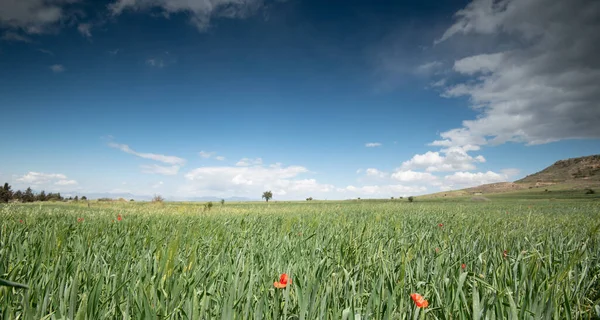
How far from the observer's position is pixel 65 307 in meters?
1.56

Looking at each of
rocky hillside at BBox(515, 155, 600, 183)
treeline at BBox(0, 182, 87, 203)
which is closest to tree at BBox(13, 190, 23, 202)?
treeline at BBox(0, 182, 87, 203)

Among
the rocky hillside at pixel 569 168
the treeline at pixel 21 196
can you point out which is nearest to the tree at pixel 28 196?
the treeline at pixel 21 196

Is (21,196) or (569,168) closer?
(21,196)

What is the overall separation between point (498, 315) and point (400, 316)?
1.81 feet

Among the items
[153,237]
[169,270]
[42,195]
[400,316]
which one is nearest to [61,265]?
[169,270]

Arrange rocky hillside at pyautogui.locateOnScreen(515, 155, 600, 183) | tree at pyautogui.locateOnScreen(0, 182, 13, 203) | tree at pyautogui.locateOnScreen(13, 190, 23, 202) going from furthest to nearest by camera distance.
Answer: rocky hillside at pyautogui.locateOnScreen(515, 155, 600, 183) < tree at pyautogui.locateOnScreen(13, 190, 23, 202) < tree at pyautogui.locateOnScreen(0, 182, 13, 203)

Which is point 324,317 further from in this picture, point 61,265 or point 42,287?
point 61,265

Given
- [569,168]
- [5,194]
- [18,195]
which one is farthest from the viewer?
[569,168]

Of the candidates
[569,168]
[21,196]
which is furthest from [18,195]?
[569,168]

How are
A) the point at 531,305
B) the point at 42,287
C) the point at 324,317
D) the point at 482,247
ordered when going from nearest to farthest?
the point at 324,317, the point at 531,305, the point at 42,287, the point at 482,247

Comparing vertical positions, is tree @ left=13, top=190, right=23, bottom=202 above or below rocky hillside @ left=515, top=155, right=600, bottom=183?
below

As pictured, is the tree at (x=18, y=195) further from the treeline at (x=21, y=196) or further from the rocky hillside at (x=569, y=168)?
the rocky hillside at (x=569, y=168)

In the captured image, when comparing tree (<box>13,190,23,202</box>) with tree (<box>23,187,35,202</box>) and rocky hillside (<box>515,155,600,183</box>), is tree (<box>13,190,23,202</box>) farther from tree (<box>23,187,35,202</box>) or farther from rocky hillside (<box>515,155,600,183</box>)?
rocky hillside (<box>515,155,600,183</box>)

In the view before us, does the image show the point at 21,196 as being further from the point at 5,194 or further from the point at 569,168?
the point at 569,168
